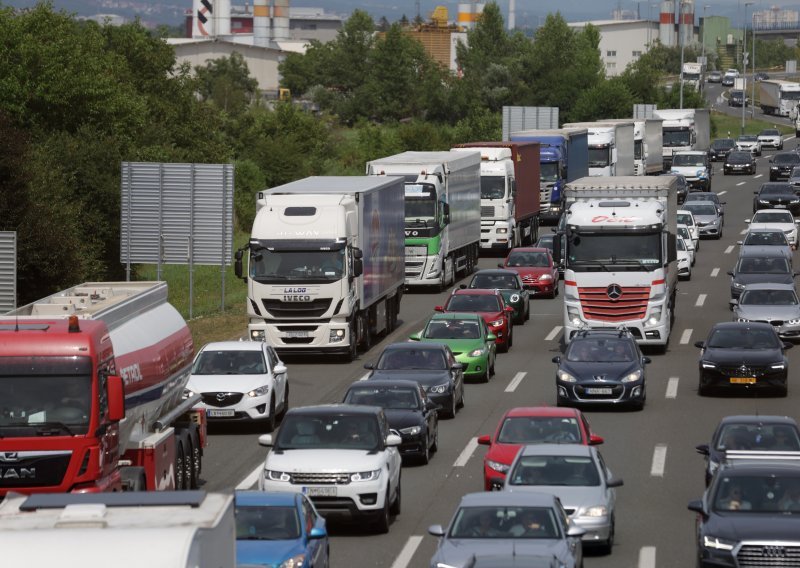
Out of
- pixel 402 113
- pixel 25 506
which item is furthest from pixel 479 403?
pixel 402 113

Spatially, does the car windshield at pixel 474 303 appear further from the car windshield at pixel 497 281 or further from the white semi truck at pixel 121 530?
the white semi truck at pixel 121 530

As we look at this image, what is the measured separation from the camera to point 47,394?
58.1 feet

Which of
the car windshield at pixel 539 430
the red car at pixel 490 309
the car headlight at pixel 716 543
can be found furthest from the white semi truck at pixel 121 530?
the red car at pixel 490 309

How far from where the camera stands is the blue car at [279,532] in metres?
16.5

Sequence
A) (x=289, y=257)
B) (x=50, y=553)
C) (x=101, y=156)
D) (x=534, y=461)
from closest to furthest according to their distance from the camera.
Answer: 1. (x=50, y=553)
2. (x=534, y=461)
3. (x=289, y=257)
4. (x=101, y=156)

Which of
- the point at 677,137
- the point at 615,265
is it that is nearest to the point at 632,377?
the point at 615,265

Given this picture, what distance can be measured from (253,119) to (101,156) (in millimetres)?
48626

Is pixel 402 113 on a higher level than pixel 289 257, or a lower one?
higher

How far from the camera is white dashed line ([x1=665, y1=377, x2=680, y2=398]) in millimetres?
33969

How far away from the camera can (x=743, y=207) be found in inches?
3191

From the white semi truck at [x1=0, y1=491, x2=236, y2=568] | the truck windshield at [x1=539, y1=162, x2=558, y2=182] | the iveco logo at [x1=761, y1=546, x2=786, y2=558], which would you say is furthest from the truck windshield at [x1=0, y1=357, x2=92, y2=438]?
the truck windshield at [x1=539, y1=162, x2=558, y2=182]

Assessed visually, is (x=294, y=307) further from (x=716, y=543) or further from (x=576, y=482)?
(x=716, y=543)

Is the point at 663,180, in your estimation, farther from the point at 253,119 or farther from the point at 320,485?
the point at 253,119

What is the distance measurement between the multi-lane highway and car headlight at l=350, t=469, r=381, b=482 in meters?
0.84
